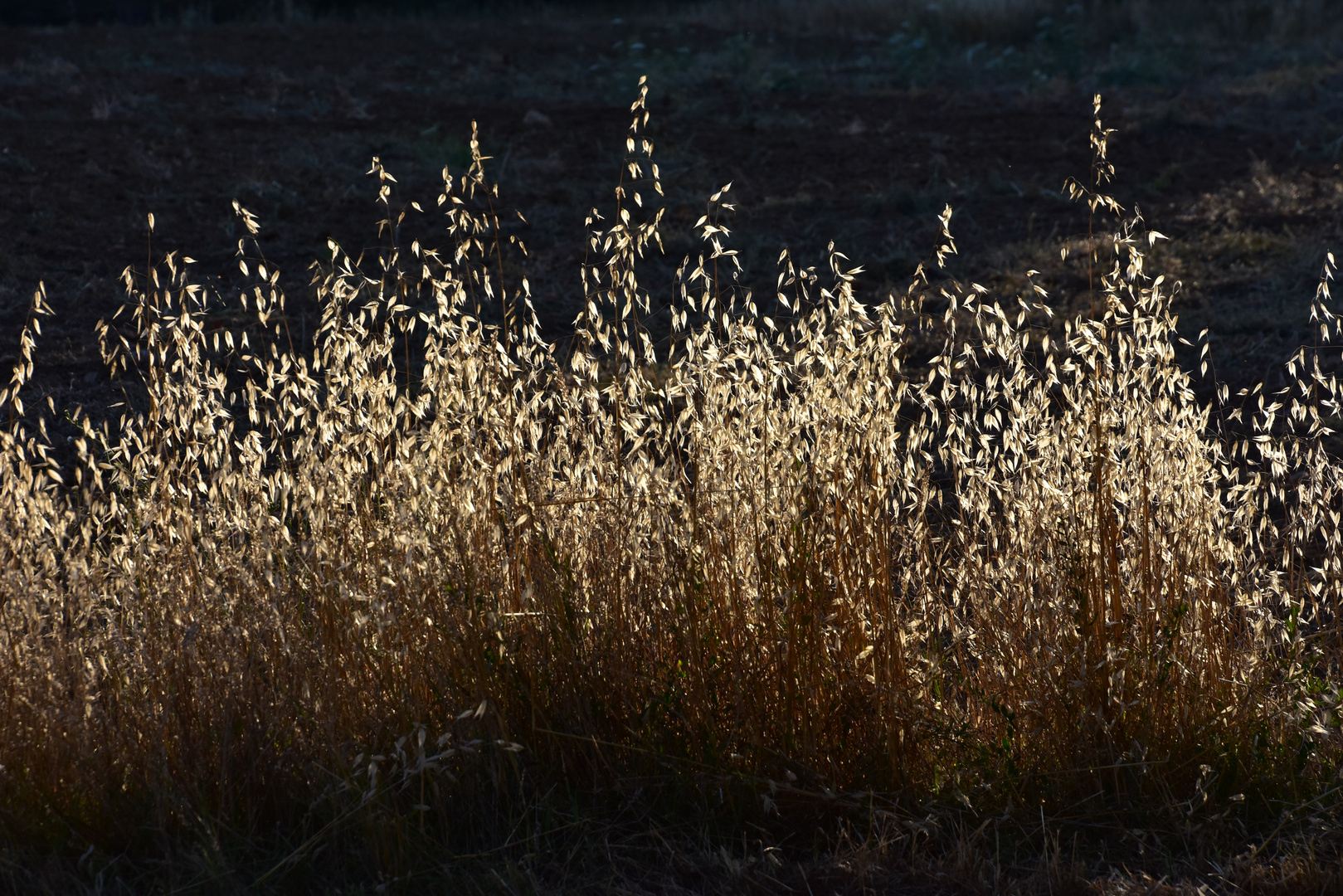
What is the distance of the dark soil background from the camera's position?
Answer: 286 inches

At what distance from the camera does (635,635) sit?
8.39ft

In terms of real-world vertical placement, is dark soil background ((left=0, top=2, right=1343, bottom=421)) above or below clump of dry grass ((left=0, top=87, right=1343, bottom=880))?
above

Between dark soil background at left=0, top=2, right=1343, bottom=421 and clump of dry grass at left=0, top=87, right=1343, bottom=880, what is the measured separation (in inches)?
48.2

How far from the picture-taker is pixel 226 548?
274cm

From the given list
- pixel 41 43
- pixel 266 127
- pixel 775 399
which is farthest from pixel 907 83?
pixel 775 399

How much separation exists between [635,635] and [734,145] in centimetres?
954

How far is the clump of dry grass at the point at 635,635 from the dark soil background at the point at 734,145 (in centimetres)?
122

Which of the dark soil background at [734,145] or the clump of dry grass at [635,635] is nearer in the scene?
the clump of dry grass at [635,635]

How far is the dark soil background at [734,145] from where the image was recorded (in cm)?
726

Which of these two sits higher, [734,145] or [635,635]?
[734,145]

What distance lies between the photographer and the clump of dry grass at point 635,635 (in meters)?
2.39

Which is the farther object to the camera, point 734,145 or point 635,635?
point 734,145

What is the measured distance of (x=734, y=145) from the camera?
11.5 metres

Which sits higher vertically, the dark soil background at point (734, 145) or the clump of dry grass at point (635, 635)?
the dark soil background at point (734, 145)
